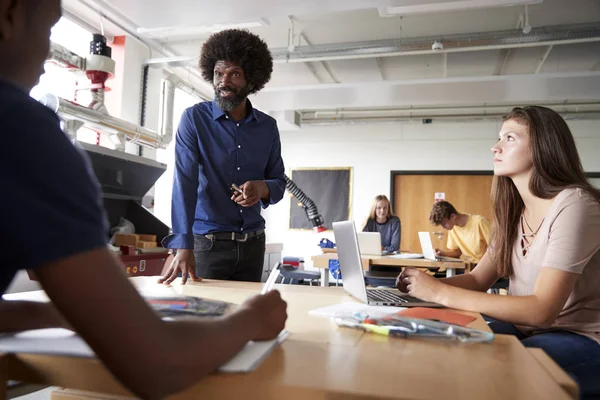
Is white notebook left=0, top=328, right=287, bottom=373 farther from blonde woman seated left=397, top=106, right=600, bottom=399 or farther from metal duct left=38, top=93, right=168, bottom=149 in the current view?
metal duct left=38, top=93, right=168, bottom=149

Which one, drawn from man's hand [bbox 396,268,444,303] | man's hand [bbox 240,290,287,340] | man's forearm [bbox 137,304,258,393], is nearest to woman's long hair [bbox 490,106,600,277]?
man's hand [bbox 396,268,444,303]

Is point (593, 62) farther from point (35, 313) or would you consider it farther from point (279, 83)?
point (35, 313)

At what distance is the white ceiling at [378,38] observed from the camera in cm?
362

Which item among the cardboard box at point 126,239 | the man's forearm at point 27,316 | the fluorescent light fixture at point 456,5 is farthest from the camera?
the fluorescent light fixture at point 456,5

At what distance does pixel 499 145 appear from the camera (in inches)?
61.4

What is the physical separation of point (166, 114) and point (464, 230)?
3.31 meters

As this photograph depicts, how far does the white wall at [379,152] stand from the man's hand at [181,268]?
21.5ft

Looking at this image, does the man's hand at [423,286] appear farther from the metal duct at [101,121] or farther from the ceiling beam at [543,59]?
the ceiling beam at [543,59]

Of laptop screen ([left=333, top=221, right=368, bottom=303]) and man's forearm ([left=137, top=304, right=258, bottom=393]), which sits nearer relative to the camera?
man's forearm ([left=137, top=304, right=258, bottom=393])

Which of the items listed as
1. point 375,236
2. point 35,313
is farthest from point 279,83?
point 35,313

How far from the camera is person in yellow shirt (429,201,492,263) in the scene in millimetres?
4562

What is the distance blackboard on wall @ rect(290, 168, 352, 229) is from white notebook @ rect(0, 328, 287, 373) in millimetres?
7355

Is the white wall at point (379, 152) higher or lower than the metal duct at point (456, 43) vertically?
lower

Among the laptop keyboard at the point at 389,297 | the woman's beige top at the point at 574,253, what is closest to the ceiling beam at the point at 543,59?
the woman's beige top at the point at 574,253
